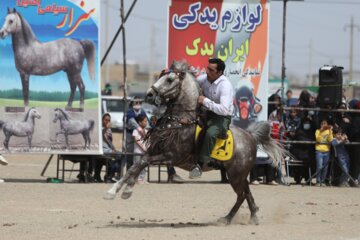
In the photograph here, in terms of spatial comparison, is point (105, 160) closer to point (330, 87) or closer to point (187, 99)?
point (330, 87)

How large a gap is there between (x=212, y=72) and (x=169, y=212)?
278 centimetres

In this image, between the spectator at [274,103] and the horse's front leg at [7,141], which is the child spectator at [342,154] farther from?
the horse's front leg at [7,141]

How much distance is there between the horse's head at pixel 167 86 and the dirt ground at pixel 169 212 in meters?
1.72

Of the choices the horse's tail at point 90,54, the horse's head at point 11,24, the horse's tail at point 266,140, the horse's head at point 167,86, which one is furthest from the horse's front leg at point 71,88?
the horse's head at point 167,86

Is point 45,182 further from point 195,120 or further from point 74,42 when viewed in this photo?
point 195,120

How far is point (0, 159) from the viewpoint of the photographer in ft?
64.1

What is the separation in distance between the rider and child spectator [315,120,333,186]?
29.7 ft

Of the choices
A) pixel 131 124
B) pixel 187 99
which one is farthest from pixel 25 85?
pixel 187 99

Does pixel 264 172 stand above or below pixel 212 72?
below

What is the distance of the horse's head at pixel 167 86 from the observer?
493 inches

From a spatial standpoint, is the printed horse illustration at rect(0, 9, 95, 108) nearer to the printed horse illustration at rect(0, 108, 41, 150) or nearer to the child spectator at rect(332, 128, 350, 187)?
the printed horse illustration at rect(0, 108, 41, 150)

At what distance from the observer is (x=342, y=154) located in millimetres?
21781

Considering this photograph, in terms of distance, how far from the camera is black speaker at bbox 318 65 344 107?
875 inches

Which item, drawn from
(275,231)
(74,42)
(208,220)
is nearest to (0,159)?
(74,42)
